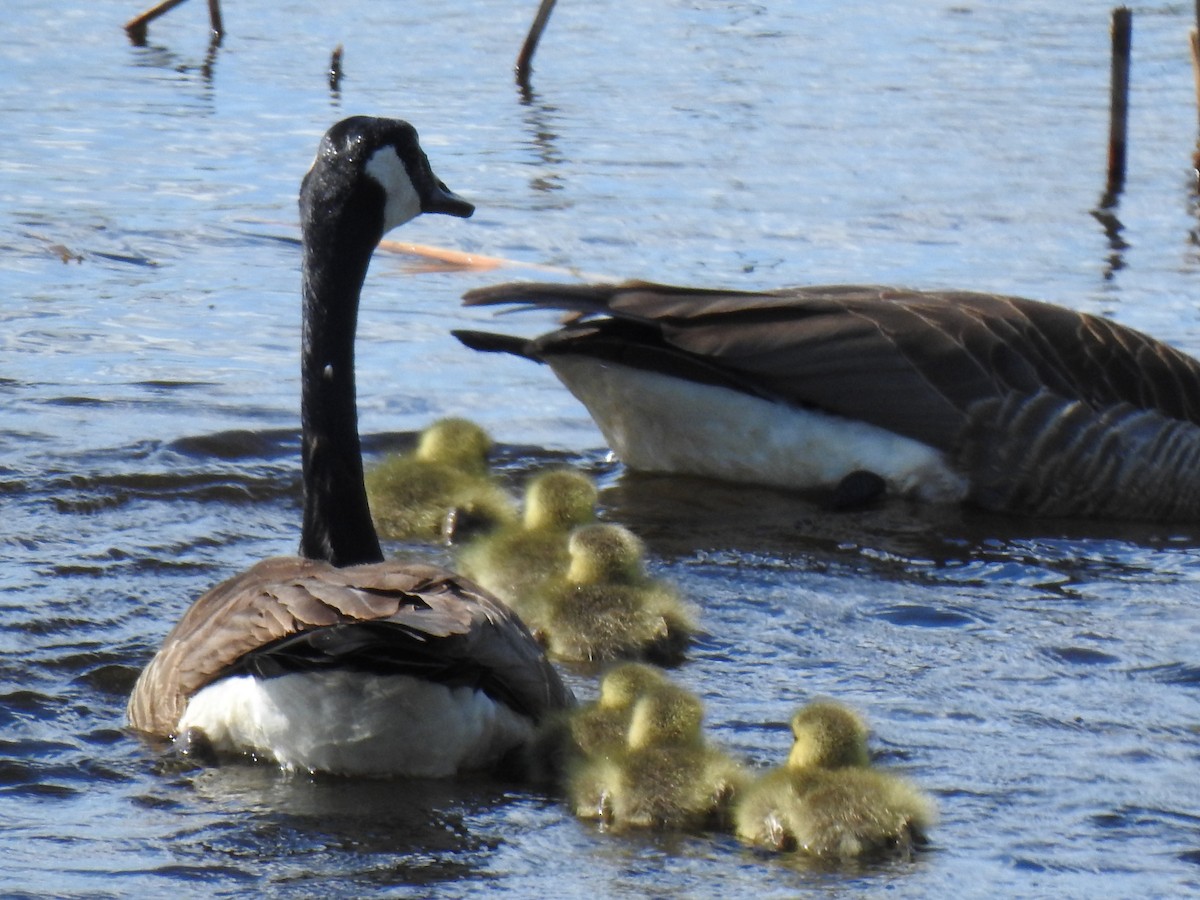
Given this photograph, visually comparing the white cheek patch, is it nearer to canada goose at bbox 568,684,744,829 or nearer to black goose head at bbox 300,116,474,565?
black goose head at bbox 300,116,474,565

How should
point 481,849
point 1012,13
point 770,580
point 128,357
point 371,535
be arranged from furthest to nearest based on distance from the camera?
point 1012,13 → point 128,357 → point 770,580 → point 371,535 → point 481,849

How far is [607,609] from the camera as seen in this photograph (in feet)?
19.2

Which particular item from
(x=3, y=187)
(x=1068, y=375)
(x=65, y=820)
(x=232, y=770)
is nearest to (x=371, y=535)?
(x=232, y=770)

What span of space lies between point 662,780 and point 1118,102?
8956 mm

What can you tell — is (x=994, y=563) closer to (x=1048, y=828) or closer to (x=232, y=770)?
(x=1048, y=828)

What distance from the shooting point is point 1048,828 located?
14.8 feet

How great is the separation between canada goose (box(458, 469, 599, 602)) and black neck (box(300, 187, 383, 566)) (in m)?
0.90

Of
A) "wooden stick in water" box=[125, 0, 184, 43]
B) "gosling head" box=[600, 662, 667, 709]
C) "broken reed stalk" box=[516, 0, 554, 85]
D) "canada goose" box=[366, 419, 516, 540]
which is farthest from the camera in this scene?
"wooden stick in water" box=[125, 0, 184, 43]

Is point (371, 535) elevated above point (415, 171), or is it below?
below

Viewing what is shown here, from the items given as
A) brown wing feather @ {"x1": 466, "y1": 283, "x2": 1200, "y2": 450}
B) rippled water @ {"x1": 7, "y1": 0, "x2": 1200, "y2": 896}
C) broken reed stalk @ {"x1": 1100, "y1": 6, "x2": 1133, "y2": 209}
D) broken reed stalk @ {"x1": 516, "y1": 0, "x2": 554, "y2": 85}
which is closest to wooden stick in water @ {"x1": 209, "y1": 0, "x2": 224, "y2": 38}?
rippled water @ {"x1": 7, "y1": 0, "x2": 1200, "y2": 896}

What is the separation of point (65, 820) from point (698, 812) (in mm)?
1339

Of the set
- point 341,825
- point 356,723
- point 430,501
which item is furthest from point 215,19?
point 341,825

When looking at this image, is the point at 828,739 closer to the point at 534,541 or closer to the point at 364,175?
the point at 364,175

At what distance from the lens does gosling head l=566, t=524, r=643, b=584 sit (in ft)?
19.7
